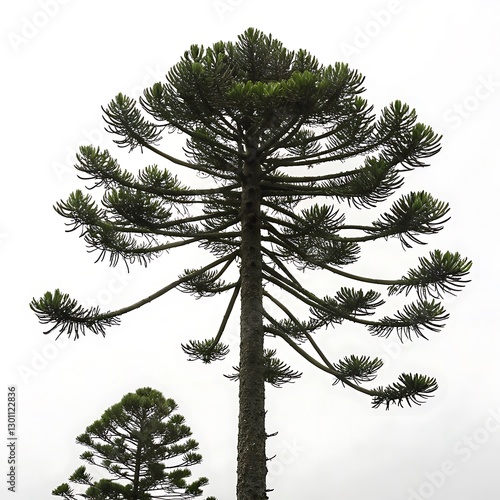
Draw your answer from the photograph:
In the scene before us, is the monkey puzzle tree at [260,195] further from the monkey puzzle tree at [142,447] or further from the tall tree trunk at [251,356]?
the monkey puzzle tree at [142,447]

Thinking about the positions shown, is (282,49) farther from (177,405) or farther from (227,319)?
(177,405)

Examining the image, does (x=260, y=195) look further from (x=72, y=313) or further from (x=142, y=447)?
(x=142, y=447)

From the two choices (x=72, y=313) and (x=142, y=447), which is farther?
(x=142, y=447)

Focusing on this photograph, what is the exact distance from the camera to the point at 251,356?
269 inches

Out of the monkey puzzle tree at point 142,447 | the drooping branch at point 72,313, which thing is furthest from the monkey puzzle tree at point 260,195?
the monkey puzzle tree at point 142,447

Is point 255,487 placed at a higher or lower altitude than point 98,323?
lower

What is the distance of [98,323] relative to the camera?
7219 mm

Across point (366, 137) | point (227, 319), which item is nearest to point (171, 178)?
point (227, 319)

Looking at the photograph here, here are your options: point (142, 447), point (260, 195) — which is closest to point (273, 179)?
point (260, 195)

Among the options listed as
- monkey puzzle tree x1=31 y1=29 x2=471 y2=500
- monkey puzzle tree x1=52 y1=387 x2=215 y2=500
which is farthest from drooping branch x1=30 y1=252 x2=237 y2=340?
monkey puzzle tree x1=52 y1=387 x2=215 y2=500

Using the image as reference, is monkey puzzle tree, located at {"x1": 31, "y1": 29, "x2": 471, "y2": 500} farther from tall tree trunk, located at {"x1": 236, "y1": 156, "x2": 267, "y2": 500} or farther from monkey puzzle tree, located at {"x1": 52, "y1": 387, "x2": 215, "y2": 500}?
monkey puzzle tree, located at {"x1": 52, "y1": 387, "x2": 215, "y2": 500}

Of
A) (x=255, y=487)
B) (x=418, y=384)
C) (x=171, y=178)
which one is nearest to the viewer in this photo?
(x=255, y=487)

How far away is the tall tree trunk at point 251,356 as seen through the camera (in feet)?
20.8

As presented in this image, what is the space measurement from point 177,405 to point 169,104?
41.3 feet
